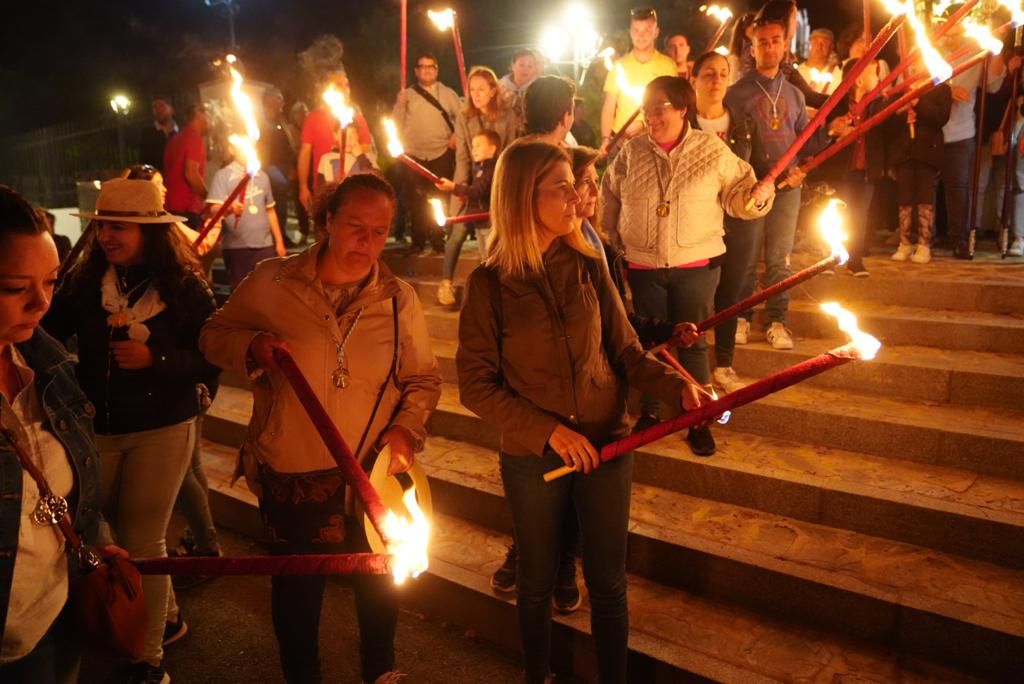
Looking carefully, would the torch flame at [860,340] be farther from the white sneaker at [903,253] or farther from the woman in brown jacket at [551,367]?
the white sneaker at [903,253]

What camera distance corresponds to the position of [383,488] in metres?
2.55

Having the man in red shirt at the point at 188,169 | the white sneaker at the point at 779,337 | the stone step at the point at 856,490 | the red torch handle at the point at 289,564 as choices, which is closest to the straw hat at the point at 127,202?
the red torch handle at the point at 289,564

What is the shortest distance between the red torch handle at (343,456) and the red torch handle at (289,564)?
7cm

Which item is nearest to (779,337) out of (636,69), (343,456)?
(636,69)

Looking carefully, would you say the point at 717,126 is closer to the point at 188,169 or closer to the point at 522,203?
the point at 522,203

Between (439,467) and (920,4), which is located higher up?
(920,4)

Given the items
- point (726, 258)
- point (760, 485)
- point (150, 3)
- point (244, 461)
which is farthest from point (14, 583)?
point (150, 3)

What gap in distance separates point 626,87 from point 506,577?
15.6 feet

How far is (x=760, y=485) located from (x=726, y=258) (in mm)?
1616

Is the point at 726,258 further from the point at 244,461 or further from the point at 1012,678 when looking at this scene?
the point at 244,461

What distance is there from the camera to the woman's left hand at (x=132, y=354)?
314 cm

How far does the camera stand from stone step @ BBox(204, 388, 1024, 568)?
145 inches

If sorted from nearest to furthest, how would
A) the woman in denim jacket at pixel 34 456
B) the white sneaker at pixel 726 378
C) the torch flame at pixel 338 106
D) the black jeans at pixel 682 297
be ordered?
the woman in denim jacket at pixel 34 456, the black jeans at pixel 682 297, the white sneaker at pixel 726 378, the torch flame at pixel 338 106

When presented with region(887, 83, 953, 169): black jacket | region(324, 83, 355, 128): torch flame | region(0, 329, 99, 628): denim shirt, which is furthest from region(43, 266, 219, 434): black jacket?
region(887, 83, 953, 169): black jacket
